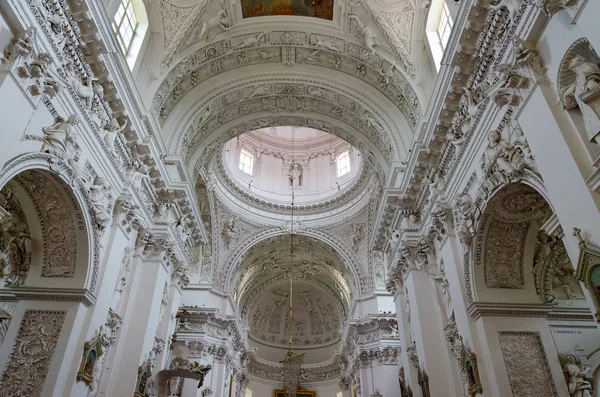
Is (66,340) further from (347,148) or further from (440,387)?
(347,148)

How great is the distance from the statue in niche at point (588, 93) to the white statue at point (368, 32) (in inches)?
330

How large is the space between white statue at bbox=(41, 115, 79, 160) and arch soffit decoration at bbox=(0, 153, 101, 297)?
139 millimetres

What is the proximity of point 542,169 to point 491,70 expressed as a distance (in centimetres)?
→ 269

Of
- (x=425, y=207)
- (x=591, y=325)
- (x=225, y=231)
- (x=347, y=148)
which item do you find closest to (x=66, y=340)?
(x=425, y=207)

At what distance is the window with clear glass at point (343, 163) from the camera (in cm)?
2756

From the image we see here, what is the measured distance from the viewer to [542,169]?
6.39 meters

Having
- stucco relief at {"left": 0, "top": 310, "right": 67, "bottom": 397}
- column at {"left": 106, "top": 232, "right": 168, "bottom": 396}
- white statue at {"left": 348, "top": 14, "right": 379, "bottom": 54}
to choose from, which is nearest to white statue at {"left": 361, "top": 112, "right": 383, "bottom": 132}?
white statue at {"left": 348, "top": 14, "right": 379, "bottom": 54}

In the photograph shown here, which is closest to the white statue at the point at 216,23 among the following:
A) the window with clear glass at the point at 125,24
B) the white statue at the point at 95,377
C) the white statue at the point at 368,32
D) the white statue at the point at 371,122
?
the window with clear glass at the point at 125,24

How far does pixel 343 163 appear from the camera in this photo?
1105 inches

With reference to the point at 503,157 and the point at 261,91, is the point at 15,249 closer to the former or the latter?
the point at 503,157

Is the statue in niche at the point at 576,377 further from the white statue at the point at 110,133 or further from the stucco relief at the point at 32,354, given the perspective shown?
the white statue at the point at 110,133

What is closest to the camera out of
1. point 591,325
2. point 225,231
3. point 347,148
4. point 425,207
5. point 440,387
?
point 591,325

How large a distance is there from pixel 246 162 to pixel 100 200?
19.0m

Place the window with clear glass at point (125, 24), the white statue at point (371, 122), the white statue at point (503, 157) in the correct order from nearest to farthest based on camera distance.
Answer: the white statue at point (503, 157)
the window with clear glass at point (125, 24)
the white statue at point (371, 122)
